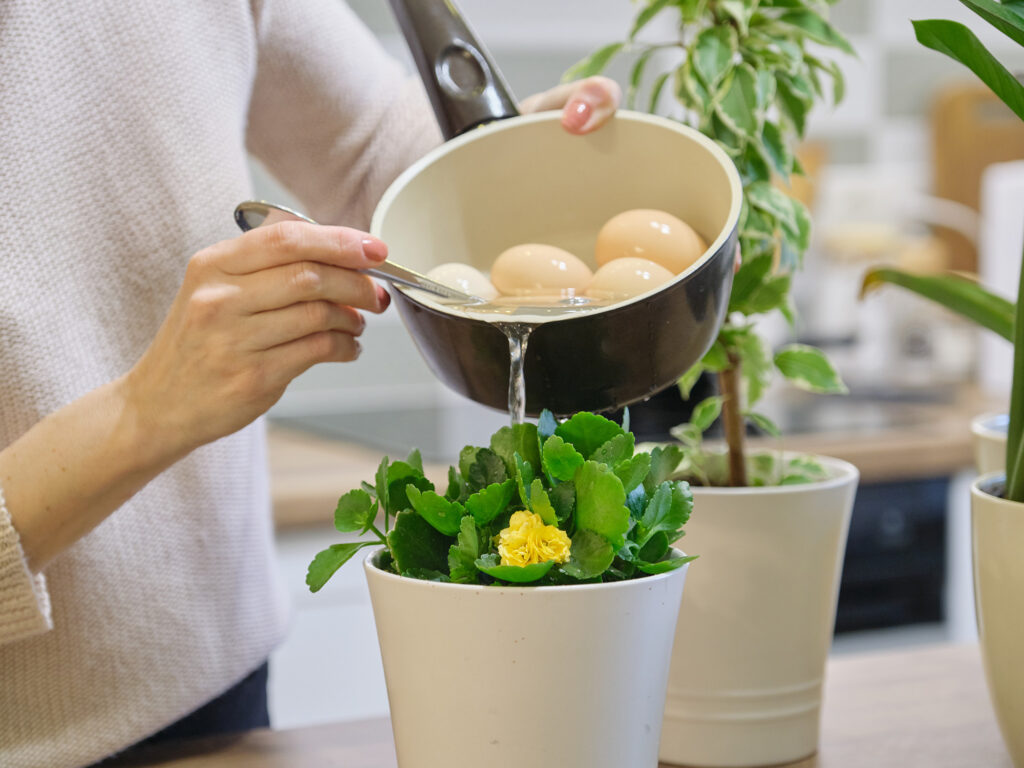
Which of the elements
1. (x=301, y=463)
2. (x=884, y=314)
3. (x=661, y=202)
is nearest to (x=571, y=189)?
(x=661, y=202)

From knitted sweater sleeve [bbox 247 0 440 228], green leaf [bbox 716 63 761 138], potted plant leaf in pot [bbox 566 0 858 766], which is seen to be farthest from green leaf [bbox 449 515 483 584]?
knitted sweater sleeve [bbox 247 0 440 228]

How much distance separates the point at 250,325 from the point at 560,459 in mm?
164

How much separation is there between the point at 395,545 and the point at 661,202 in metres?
0.26

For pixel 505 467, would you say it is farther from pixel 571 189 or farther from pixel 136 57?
pixel 136 57

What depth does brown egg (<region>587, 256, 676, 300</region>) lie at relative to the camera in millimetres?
514

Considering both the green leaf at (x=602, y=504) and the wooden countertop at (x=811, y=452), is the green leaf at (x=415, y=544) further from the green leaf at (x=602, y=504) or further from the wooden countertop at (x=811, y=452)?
the wooden countertop at (x=811, y=452)

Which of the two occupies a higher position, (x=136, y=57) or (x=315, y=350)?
(x=136, y=57)

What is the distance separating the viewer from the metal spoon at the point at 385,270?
1.54 feet

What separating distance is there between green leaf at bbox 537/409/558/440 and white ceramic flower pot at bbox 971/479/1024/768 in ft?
0.68

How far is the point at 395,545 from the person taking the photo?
16.7 inches

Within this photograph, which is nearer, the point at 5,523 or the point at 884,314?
the point at 5,523

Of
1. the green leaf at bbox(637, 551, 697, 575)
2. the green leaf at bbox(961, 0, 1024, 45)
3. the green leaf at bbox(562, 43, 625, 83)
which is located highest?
the green leaf at bbox(562, 43, 625, 83)

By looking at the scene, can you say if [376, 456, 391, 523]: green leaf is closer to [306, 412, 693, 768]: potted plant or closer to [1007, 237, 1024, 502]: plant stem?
[306, 412, 693, 768]: potted plant

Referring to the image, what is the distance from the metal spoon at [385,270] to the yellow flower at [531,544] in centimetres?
13
